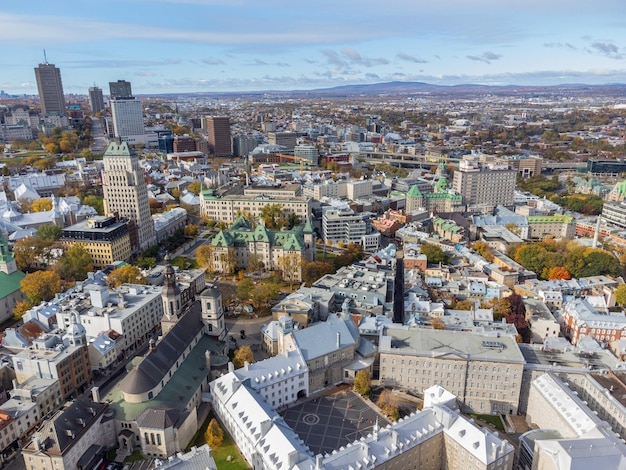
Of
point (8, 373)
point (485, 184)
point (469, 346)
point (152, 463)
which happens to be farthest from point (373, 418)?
point (485, 184)

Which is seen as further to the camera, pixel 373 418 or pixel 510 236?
Answer: pixel 510 236

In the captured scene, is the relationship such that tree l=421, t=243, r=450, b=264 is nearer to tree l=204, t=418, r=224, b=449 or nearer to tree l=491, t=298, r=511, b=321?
tree l=491, t=298, r=511, b=321

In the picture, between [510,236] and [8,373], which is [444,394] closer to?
[8,373]

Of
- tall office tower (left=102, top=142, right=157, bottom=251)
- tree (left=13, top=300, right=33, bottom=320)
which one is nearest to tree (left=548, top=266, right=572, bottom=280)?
tall office tower (left=102, top=142, right=157, bottom=251)

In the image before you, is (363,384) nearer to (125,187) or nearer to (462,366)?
(462,366)

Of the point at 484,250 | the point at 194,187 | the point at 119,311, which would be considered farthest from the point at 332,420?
the point at 194,187

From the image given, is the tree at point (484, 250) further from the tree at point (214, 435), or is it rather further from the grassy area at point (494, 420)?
the tree at point (214, 435)

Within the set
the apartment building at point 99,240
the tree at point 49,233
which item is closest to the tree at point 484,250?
the apartment building at point 99,240
